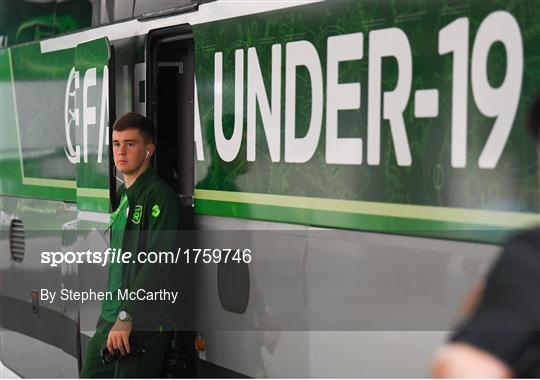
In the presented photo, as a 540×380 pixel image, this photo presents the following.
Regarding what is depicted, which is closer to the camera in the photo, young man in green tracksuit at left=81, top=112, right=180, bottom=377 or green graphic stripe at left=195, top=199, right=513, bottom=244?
green graphic stripe at left=195, top=199, right=513, bottom=244

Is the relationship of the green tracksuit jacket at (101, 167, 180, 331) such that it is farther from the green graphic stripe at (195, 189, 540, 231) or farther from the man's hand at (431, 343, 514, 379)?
the man's hand at (431, 343, 514, 379)

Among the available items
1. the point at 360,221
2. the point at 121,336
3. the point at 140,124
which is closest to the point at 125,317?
the point at 121,336

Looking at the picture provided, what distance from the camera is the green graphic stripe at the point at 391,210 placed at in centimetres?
322

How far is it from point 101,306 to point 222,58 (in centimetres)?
166

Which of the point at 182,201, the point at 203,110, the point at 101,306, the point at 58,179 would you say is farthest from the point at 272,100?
the point at 58,179

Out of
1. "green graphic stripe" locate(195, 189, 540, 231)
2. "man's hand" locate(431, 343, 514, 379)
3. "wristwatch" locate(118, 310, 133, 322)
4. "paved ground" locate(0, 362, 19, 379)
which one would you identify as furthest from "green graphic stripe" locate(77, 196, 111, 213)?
"man's hand" locate(431, 343, 514, 379)

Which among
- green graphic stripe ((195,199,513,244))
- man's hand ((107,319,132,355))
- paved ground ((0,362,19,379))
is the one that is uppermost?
green graphic stripe ((195,199,513,244))

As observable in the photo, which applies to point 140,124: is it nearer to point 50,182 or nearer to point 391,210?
point 50,182

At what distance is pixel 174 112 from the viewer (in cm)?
545

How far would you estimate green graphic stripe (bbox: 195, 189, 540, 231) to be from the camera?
322cm

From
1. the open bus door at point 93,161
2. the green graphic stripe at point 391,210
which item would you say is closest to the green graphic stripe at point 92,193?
the open bus door at point 93,161
